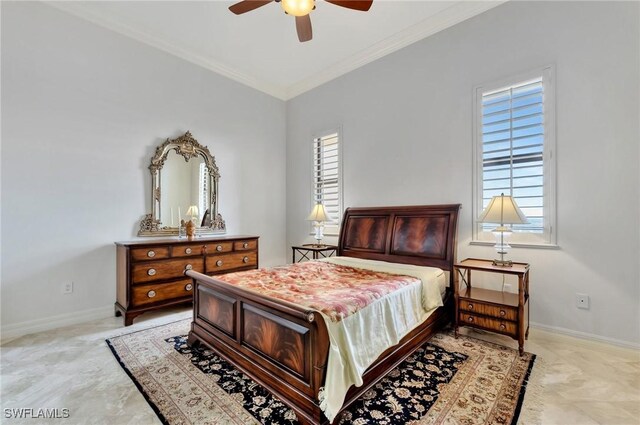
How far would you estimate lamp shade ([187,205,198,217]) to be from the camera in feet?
13.8

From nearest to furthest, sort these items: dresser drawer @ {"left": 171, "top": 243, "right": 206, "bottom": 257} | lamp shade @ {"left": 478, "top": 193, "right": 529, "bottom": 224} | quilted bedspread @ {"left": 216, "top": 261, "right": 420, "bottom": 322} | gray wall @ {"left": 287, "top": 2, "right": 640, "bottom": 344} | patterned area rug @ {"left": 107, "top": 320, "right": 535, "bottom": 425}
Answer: patterned area rug @ {"left": 107, "top": 320, "right": 535, "bottom": 425}
quilted bedspread @ {"left": 216, "top": 261, "right": 420, "bottom": 322}
gray wall @ {"left": 287, "top": 2, "right": 640, "bottom": 344}
lamp shade @ {"left": 478, "top": 193, "right": 529, "bottom": 224}
dresser drawer @ {"left": 171, "top": 243, "right": 206, "bottom": 257}

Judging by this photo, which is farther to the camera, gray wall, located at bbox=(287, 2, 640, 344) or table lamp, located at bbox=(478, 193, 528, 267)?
table lamp, located at bbox=(478, 193, 528, 267)

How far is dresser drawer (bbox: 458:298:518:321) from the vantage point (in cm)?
244

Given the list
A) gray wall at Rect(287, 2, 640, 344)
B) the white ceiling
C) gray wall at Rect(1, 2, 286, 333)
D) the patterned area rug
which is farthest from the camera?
the white ceiling

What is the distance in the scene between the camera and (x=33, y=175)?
118 inches

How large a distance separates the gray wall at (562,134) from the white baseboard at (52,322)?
3850mm

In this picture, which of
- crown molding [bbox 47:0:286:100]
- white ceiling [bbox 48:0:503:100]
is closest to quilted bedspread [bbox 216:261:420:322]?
white ceiling [bbox 48:0:503:100]

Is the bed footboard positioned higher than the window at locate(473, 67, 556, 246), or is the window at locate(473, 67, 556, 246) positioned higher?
the window at locate(473, 67, 556, 246)

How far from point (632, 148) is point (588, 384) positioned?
198 centimetres

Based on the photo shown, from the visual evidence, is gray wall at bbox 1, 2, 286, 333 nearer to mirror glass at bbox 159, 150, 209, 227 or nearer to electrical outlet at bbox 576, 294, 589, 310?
mirror glass at bbox 159, 150, 209, 227

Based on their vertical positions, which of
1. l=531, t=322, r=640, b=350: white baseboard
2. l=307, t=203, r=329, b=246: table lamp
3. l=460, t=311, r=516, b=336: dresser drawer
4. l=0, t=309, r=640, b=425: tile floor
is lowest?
l=0, t=309, r=640, b=425: tile floor

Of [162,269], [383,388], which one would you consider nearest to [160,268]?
[162,269]

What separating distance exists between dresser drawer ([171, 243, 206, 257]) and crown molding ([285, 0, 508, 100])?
3391 millimetres

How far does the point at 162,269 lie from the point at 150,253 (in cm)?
24
